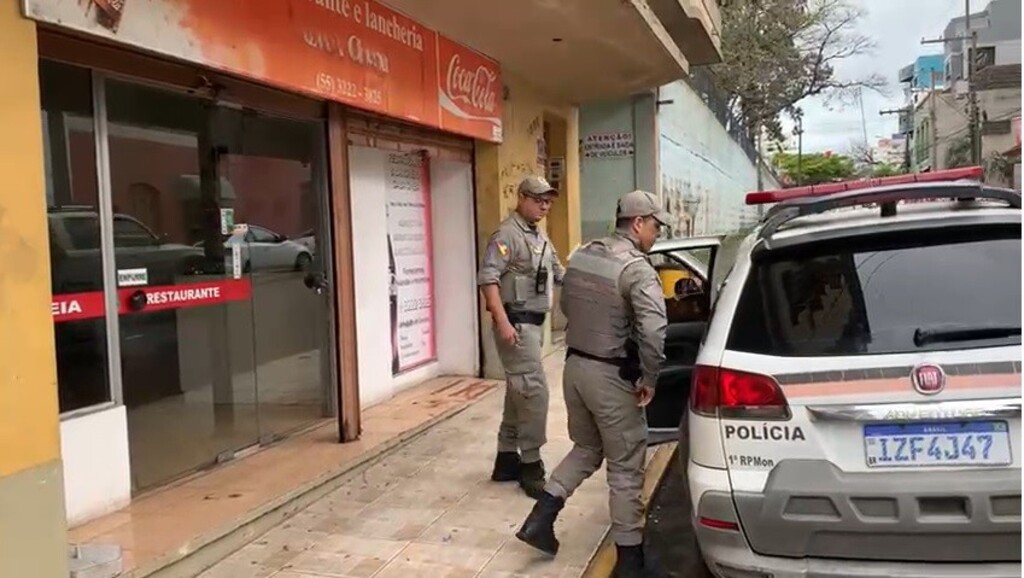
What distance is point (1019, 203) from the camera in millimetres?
3318

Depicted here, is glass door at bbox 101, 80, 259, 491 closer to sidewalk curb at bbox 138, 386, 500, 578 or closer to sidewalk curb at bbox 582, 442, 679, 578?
sidewalk curb at bbox 138, 386, 500, 578

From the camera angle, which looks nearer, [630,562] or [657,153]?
[630,562]

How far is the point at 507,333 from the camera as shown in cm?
505

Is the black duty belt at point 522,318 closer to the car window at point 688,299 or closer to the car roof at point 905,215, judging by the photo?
the car window at point 688,299

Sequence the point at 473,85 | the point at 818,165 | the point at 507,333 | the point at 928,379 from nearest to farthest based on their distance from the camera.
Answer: the point at 928,379 < the point at 507,333 < the point at 473,85 < the point at 818,165

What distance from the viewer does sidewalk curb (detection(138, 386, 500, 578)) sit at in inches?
159

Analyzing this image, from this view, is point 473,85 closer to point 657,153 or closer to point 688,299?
point 688,299

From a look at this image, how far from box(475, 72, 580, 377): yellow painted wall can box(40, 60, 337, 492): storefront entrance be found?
2.70m

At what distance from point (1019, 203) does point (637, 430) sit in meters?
1.83

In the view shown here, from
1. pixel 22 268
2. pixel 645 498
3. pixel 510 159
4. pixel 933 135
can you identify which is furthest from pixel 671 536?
pixel 933 135

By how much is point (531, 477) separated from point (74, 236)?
286 cm

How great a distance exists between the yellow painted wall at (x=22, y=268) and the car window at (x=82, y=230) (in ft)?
3.62

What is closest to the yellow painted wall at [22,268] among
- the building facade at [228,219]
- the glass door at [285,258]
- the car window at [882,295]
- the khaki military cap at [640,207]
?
the building facade at [228,219]

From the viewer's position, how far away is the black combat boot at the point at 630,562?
13.2 ft
